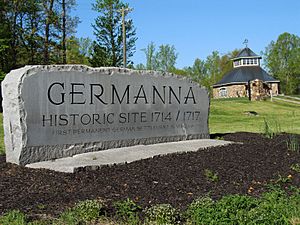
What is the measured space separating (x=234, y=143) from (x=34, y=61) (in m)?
27.8

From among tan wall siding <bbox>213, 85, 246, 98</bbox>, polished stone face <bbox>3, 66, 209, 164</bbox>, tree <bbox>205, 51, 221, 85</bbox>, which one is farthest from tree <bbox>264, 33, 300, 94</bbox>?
polished stone face <bbox>3, 66, 209, 164</bbox>

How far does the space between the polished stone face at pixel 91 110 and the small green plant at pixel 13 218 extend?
3.15 metres

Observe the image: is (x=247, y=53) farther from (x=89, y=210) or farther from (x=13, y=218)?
(x=13, y=218)

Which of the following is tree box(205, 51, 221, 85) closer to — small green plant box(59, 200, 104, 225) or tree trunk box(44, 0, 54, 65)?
tree trunk box(44, 0, 54, 65)

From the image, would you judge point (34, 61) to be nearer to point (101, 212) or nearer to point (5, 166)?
point (5, 166)

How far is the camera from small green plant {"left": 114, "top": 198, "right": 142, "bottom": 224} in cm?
477

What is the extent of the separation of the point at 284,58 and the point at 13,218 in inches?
2900

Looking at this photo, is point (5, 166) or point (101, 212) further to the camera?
point (5, 166)

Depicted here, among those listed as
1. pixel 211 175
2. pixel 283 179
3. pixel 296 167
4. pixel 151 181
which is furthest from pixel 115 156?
pixel 296 167

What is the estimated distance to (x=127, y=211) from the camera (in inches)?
197

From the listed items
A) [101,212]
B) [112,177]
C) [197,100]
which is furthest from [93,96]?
[101,212]

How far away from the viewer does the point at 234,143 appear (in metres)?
10.7

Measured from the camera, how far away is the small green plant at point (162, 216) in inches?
183

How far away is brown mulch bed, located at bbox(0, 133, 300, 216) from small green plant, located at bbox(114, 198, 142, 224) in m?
0.40
